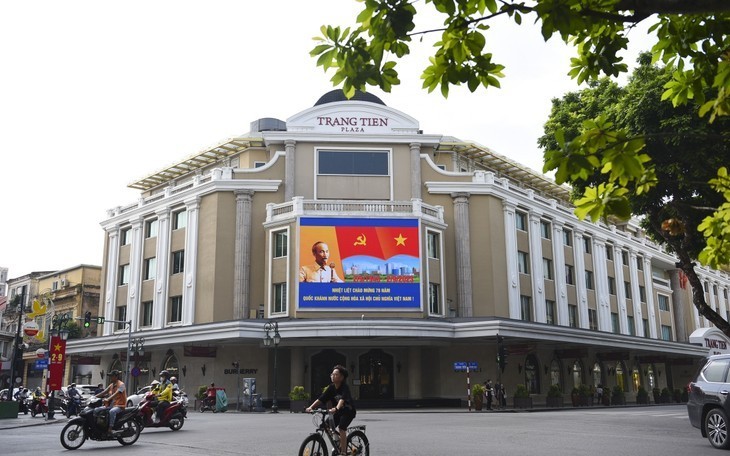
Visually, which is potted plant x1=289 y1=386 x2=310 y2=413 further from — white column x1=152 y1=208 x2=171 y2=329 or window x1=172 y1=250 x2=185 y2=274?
window x1=172 y1=250 x2=185 y2=274

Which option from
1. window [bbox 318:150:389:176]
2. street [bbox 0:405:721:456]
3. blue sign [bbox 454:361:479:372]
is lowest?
street [bbox 0:405:721:456]

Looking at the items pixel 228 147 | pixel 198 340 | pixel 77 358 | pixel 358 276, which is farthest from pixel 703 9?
pixel 77 358

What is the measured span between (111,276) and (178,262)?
281 inches

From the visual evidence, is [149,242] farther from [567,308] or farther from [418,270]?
[567,308]

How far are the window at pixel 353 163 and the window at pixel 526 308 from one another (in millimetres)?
11671

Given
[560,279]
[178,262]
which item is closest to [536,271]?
[560,279]

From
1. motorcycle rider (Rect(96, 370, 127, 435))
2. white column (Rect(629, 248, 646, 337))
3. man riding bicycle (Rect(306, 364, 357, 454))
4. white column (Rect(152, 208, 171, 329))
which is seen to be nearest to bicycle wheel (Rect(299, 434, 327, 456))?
man riding bicycle (Rect(306, 364, 357, 454))

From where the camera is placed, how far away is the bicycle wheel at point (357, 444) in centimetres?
983

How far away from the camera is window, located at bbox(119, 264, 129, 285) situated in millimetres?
45719

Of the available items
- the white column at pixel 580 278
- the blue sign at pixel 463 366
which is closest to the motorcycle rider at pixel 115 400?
the blue sign at pixel 463 366

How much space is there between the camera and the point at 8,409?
2655 cm

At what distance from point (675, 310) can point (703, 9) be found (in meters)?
65.0

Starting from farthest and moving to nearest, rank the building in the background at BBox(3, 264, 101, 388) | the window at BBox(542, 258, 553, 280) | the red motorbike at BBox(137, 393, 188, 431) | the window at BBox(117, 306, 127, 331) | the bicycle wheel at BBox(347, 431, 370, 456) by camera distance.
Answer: the building in the background at BBox(3, 264, 101, 388) < the window at BBox(542, 258, 553, 280) < the window at BBox(117, 306, 127, 331) < the red motorbike at BBox(137, 393, 188, 431) < the bicycle wheel at BBox(347, 431, 370, 456)

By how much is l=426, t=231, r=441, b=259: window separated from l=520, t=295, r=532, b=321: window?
23.7 feet
